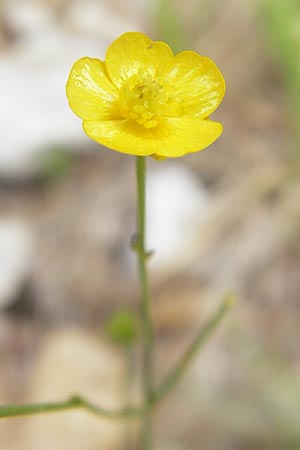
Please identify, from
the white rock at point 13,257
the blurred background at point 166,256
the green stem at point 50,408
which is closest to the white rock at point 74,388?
the blurred background at point 166,256

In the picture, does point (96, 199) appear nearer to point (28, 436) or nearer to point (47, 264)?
point (47, 264)

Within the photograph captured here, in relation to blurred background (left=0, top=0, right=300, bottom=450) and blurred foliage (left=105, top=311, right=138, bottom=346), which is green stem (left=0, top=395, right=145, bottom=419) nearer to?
blurred foliage (left=105, top=311, right=138, bottom=346)

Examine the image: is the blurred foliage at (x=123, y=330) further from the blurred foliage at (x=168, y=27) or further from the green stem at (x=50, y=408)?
the blurred foliage at (x=168, y=27)

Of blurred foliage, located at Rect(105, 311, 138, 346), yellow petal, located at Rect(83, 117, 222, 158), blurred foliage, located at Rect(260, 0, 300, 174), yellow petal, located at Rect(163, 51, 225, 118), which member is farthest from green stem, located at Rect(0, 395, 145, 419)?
blurred foliage, located at Rect(260, 0, 300, 174)

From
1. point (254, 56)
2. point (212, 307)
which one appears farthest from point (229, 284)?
point (254, 56)

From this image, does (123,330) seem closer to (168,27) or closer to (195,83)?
(195,83)
